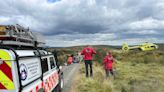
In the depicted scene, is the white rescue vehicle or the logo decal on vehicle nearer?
the white rescue vehicle

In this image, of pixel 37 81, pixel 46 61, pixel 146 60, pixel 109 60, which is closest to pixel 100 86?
pixel 109 60

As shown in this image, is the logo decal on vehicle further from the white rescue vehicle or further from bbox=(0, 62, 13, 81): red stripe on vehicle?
bbox=(0, 62, 13, 81): red stripe on vehicle

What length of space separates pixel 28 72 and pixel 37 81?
0.79 metres

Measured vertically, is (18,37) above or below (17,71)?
above

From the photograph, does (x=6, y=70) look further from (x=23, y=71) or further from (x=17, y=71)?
(x=23, y=71)

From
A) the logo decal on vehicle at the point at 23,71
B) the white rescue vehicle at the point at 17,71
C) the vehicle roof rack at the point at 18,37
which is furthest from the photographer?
the vehicle roof rack at the point at 18,37

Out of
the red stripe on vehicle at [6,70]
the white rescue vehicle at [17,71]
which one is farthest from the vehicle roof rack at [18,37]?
the red stripe on vehicle at [6,70]

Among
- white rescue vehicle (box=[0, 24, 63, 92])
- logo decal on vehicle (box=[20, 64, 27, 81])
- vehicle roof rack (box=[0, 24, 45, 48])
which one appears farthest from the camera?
vehicle roof rack (box=[0, 24, 45, 48])

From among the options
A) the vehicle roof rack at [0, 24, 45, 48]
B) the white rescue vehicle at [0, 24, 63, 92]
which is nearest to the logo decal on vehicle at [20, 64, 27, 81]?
the white rescue vehicle at [0, 24, 63, 92]

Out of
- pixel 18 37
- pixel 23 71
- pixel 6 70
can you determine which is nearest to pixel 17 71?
pixel 6 70

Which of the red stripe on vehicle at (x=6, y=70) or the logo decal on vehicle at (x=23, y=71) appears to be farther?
the logo decal on vehicle at (x=23, y=71)

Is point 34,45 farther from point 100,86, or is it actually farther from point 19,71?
point 100,86

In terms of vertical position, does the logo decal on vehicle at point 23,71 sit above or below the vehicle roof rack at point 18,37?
below

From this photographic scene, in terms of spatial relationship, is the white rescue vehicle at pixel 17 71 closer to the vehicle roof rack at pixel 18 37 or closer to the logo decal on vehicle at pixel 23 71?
the logo decal on vehicle at pixel 23 71
